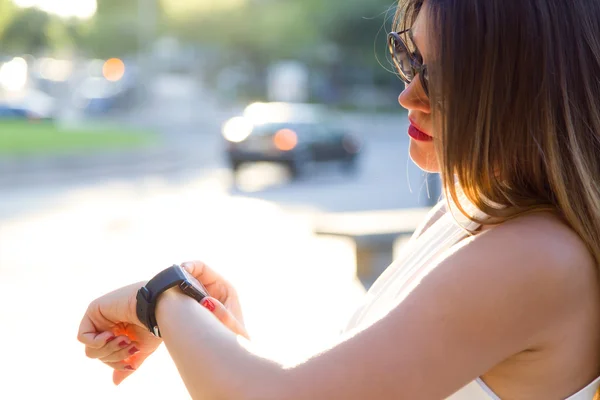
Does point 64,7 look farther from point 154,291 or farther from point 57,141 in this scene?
point 154,291

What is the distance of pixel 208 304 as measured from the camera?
1441mm

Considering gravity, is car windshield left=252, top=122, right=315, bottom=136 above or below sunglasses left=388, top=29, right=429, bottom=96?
above

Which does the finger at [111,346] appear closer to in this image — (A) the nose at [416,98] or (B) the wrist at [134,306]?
(B) the wrist at [134,306]

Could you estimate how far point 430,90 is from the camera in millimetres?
1382

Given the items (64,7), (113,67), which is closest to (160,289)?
(64,7)

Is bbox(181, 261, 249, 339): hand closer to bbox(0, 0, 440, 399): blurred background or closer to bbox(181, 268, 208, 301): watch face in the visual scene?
bbox(0, 0, 440, 399): blurred background

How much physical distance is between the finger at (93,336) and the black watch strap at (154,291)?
183 millimetres

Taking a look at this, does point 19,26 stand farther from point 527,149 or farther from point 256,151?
point 527,149

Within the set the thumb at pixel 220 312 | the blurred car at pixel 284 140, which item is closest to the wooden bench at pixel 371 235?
the thumb at pixel 220 312

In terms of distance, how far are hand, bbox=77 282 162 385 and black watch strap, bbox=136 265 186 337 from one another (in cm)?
7

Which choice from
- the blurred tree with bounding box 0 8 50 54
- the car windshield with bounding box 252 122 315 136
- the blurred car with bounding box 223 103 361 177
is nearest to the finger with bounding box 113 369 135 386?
the blurred car with bounding box 223 103 361 177

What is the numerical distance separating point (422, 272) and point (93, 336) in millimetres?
618

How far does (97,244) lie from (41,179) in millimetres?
8167

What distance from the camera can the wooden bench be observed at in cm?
749
